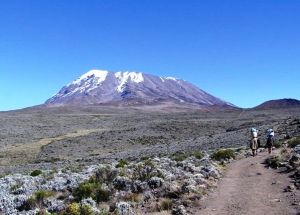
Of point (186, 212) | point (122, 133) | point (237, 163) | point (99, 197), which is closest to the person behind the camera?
point (186, 212)

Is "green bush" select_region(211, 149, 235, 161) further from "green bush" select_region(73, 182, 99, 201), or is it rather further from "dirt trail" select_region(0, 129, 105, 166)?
"dirt trail" select_region(0, 129, 105, 166)

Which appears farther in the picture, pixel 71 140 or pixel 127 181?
pixel 71 140

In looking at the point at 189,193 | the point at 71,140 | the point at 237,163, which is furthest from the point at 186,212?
the point at 71,140

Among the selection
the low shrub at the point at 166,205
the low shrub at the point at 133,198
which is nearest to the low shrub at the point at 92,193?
the low shrub at the point at 133,198

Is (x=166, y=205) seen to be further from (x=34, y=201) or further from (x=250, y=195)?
(x=34, y=201)

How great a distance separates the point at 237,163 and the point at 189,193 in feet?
29.7

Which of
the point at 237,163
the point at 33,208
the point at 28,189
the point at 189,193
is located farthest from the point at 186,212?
the point at 237,163

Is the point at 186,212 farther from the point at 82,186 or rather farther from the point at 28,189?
the point at 28,189

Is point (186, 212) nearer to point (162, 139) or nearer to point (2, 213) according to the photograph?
point (2, 213)

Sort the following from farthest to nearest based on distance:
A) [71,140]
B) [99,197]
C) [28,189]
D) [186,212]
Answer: [71,140] → [28,189] → [99,197] → [186,212]

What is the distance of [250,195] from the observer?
47.5 ft

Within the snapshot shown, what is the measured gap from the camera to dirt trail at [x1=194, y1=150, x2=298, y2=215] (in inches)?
499

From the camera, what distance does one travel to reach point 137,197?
565 inches

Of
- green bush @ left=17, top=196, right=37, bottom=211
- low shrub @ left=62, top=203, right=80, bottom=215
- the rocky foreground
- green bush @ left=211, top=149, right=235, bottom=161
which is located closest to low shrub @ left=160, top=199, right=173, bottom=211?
the rocky foreground
